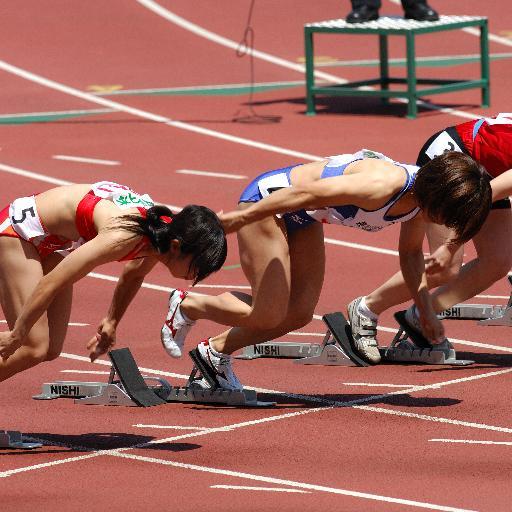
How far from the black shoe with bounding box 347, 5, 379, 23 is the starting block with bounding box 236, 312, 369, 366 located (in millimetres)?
9527

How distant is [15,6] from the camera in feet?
78.3

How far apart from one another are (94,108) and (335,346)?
1041 centimetres

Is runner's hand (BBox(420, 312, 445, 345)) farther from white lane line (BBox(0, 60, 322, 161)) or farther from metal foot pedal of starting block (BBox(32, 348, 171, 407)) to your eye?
white lane line (BBox(0, 60, 322, 161))

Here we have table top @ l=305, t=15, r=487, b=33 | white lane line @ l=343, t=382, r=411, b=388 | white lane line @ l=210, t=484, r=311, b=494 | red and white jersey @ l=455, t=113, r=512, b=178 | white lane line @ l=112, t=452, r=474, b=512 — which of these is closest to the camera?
white lane line @ l=112, t=452, r=474, b=512

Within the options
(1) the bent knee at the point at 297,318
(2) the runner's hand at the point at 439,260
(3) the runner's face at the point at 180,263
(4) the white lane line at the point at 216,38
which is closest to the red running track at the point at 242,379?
(1) the bent knee at the point at 297,318

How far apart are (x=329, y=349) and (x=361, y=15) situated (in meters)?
9.86

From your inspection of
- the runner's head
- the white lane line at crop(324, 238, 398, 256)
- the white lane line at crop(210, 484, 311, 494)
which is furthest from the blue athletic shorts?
the white lane line at crop(324, 238, 398, 256)

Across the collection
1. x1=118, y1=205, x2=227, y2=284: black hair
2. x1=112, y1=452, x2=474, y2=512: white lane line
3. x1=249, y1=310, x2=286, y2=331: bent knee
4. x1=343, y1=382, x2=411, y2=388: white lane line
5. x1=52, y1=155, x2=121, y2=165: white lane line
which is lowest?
x1=343, y1=382, x2=411, y2=388: white lane line

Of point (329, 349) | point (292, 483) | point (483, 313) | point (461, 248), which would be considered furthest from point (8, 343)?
point (483, 313)

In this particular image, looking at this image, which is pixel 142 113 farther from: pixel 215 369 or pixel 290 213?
pixel 290 213

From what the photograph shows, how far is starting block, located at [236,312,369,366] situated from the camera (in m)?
9.97

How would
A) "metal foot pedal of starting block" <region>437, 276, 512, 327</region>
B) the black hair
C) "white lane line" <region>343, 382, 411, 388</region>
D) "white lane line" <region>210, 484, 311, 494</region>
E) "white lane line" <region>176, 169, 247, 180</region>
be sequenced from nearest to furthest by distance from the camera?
"white lane line" <region>210, 484, 311, 494</region> < the black hair < "white lane line" <region>343, 382, 411, 388</region> < "metal foot pedal of starting block" <region>437, 276, 512, 327</region> < "white lane line" <region>176, 169, 247, 180</region>

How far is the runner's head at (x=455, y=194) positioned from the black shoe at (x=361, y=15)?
11.3 metres

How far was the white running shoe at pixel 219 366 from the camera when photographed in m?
9.05
